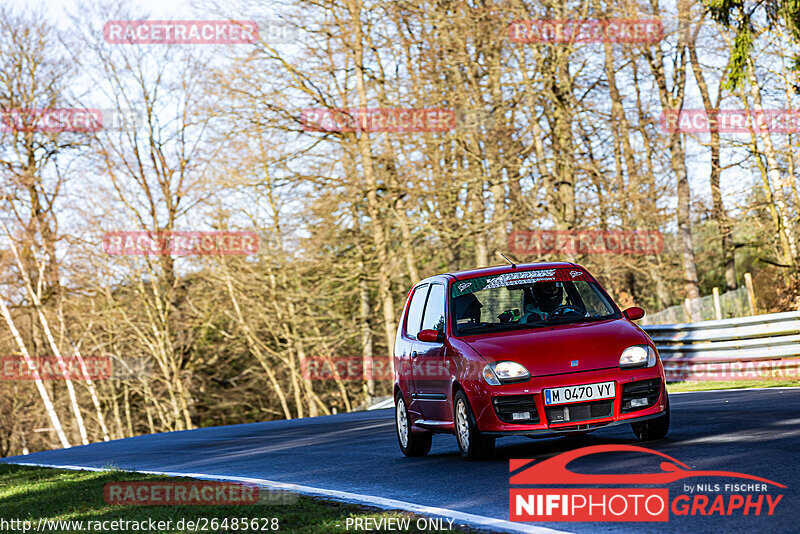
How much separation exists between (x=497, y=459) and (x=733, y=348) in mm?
10662

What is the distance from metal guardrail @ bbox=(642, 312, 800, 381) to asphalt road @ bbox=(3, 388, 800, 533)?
2.54 metres

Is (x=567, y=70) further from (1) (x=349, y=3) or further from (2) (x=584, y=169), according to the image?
(1) (x=349, y=3)

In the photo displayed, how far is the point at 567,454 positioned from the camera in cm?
901

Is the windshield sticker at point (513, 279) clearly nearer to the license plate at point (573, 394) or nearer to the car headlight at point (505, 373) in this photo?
the car headlight at point (505, 373)

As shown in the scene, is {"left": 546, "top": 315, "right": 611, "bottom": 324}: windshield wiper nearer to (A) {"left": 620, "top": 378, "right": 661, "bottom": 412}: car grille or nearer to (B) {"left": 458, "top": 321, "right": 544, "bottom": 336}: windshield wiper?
(B) {"left": 458, "top": 321, "right": 544, "bottom": 336}: windshield wiper

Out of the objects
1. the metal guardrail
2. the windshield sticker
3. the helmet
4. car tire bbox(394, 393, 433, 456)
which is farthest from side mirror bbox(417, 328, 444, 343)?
the metal guardrail

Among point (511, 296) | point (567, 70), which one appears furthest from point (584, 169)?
point (511, 296)

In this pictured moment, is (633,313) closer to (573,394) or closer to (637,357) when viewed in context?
(637,357)

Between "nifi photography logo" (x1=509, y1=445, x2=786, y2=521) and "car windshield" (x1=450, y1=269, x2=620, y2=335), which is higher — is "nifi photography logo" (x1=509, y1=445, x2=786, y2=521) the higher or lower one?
the lower one

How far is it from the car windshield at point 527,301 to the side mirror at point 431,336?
0.63 feet

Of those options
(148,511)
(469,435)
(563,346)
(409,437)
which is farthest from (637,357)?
(148,511)

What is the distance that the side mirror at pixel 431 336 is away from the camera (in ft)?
33.0

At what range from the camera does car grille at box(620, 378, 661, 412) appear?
346 inches

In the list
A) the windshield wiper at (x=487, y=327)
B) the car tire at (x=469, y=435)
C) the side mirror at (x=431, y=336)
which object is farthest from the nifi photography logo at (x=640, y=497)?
the side mirror at (x=431, y=336)
